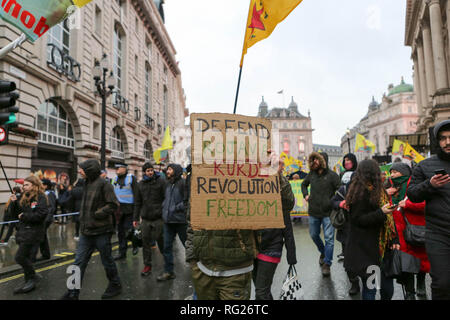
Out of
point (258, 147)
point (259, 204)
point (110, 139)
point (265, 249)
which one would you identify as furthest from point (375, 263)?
point (110, 139)

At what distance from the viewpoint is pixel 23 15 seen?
136 inches

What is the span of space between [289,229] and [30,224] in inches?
171

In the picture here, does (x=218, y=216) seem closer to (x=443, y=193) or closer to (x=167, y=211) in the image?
(x=443, y=193)

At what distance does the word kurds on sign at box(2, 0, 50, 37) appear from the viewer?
343 centimetres

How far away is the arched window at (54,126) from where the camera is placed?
46.0 feet

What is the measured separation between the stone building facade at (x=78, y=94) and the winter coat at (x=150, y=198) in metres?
8.37


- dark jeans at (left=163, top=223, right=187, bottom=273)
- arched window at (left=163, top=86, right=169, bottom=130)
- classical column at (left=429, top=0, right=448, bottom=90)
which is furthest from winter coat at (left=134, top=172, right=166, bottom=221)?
arched window at (left=163, top=86, right=169, bottom=130)

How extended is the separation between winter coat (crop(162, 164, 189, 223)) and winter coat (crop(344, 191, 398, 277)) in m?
2.85

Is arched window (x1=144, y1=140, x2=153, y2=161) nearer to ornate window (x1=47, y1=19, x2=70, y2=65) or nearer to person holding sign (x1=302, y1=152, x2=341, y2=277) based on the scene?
ornate window (x1=47, y1=19, x2=70, y2=65)

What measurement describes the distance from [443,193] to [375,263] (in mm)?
1028

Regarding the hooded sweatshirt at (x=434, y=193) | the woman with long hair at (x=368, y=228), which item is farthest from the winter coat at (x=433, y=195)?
the woman with long hair at (x=368, y=228)

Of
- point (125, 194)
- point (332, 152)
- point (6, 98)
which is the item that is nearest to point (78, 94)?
point (125, 194)

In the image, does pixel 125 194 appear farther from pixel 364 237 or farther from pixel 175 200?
pixel 364 237

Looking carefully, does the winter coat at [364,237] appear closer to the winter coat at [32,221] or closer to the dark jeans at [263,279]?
the dark jeans at [263,279]
